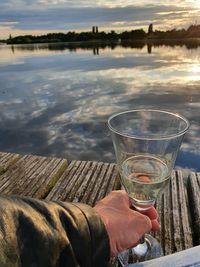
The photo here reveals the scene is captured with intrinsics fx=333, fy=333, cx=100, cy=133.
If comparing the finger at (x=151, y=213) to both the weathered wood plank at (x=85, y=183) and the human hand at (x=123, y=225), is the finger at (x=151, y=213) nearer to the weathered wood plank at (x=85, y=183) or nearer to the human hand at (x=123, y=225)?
the human hand at (x=123, y=225)

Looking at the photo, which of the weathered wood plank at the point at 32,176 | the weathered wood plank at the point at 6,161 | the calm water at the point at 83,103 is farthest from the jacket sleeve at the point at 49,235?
the calm water at the point at 83,103

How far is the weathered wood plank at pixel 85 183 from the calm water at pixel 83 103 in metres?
1.80

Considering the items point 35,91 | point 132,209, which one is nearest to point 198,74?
point 35,91

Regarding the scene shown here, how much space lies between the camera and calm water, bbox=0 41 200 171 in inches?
176

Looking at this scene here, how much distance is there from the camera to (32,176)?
2197 mm

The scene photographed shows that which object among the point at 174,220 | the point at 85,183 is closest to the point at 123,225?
the point at 174,220

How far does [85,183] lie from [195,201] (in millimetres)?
646

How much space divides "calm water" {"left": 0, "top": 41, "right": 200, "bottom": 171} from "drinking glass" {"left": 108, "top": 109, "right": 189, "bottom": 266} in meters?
2.50

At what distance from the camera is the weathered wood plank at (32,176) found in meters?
2.03

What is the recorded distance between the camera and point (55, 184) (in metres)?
2.05

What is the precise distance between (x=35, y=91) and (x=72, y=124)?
2.88m

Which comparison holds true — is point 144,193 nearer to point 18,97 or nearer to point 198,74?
point 18,97

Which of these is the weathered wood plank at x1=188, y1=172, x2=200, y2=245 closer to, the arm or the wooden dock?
the wooden dock

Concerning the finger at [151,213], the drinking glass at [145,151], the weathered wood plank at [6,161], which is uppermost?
the drinking glass at [145,151]
